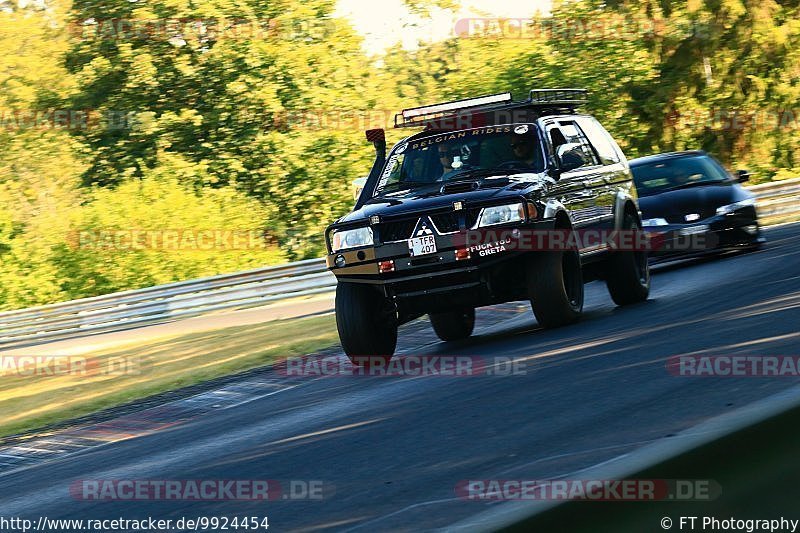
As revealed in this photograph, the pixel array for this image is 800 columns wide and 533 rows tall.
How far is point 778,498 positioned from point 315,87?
121 ft

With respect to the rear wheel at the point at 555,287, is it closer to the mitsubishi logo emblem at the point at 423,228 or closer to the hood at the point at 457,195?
the hood at the point at 457,195

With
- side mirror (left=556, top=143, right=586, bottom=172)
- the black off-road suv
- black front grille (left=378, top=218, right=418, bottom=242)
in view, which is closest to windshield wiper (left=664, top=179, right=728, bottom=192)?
the black off-road suv

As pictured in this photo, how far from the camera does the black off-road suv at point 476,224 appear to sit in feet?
33.1

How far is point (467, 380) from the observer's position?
29.6 feet

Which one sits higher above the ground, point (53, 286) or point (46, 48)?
point (46, 48)

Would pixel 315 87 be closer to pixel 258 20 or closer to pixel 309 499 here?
pixel 258 20

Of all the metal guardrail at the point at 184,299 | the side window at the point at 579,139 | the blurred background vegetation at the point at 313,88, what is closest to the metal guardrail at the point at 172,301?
the metal guardrail at the point at 184,299

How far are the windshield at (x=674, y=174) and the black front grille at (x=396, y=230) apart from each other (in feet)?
25.3

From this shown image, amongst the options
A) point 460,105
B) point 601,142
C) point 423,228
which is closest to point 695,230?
point 601,142

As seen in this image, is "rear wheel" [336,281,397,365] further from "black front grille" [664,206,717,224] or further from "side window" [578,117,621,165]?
"black front grille" [664,206,717,224]

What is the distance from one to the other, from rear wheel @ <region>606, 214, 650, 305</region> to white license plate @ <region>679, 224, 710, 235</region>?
3.58m

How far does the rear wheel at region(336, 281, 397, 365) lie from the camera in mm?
10508

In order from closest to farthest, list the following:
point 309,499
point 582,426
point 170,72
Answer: point 309,499 < point 582,426 < point 170,72

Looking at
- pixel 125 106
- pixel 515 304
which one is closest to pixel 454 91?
pixel 125 106
